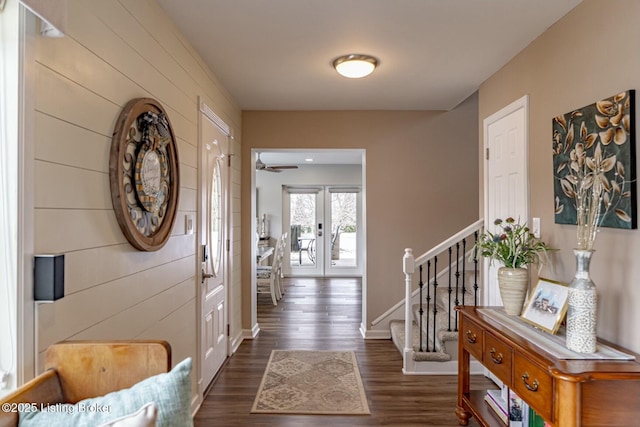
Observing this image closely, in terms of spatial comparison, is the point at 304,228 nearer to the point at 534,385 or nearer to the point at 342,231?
the point at 342,231

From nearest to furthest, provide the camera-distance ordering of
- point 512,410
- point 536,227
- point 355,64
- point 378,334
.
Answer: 1. point 512,410
2. point 536,227
3. point 355,64
4. point 378,334

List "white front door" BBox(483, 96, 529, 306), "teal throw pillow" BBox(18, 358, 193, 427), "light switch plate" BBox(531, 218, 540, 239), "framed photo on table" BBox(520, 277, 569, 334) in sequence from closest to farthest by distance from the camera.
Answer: "teal throw pillow" BBox(18, 358, 193, 427) → "framed photo on table" BBox(520, 277, 569, 334) → "light switch plate" BBox(531, 218, 540, 239) → "white front door" BBox(483, 96, 529, 306)

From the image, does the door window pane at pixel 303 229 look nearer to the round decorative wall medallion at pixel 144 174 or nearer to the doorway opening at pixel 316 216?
the doorway opening at pixel 316 216

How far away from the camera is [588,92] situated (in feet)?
6.50

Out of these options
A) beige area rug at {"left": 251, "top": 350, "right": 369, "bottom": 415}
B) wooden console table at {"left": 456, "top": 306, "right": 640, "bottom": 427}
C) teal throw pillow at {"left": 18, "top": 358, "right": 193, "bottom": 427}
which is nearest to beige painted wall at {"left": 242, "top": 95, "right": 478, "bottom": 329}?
beige area rug at {"left": 251, "top": 350, "right": 369, "bottom": 415}

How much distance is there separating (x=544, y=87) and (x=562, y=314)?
147 centimetres

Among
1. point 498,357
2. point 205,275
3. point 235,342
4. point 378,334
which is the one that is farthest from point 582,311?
point 235,342

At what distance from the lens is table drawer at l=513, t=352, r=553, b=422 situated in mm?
1521

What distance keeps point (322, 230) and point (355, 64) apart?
569cm

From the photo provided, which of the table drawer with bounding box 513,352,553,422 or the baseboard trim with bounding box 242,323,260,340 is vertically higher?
the table drawer with bounding box 513,352,553,422

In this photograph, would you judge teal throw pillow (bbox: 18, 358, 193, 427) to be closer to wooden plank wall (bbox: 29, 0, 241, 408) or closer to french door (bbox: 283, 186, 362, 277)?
wooden plank wall (bbox: 29, 0, 241, 408)

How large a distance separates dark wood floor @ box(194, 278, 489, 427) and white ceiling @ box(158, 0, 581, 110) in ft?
8.49

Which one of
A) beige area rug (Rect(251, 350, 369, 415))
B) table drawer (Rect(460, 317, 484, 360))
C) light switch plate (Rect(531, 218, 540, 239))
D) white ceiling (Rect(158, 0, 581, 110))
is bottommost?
beige area rug (Rect(251, 350, 369, 415))

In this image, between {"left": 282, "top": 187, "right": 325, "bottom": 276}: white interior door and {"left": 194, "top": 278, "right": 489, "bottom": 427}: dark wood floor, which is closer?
{"left": 194, "top": 278, "right": 489, "bottom": 427}: dark wood floor
